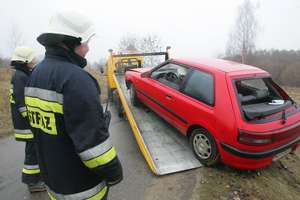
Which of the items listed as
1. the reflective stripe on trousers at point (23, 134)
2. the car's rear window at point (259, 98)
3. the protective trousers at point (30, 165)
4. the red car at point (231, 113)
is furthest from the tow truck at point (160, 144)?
the reflective stripe on trousers at point (23, 134)

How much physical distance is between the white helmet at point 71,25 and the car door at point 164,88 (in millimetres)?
2757

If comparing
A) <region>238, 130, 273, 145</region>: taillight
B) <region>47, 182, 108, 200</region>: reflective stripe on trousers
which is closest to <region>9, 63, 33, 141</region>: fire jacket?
<region>47, 182, 108, 200</region>: reflective stripe on trousers

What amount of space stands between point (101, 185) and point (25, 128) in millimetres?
1926

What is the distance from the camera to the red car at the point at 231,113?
126 inches

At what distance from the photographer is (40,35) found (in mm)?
1631

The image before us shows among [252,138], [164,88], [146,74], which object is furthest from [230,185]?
[146,74]

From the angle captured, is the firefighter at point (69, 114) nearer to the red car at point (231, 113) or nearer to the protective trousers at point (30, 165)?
the protective trousers at point (30, 165)

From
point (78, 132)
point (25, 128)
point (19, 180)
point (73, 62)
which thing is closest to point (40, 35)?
point (73, 62)

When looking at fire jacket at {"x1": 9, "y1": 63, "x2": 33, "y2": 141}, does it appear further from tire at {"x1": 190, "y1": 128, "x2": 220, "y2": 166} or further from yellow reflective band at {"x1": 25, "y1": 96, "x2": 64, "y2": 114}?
tire at {"x1": 190, "y1": 128, "x2": 220, "y2": 166}

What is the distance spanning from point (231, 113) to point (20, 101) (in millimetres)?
2810

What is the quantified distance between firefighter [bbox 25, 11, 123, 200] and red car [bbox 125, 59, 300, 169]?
2.03m

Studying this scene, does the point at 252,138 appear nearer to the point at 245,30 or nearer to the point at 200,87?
the point at 200,87

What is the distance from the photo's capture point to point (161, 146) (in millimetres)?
4266

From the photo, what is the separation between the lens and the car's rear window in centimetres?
334
